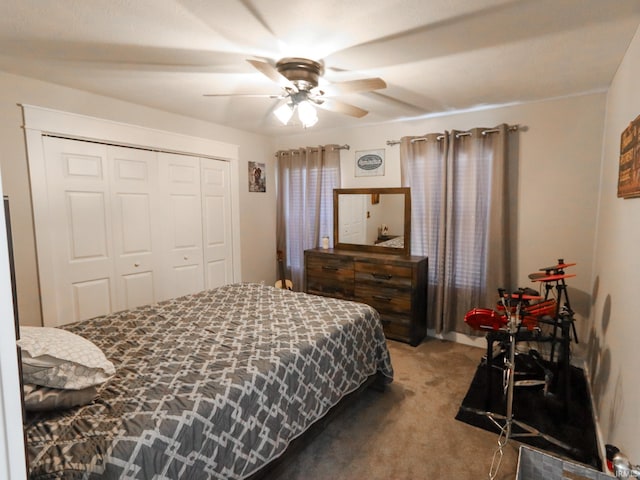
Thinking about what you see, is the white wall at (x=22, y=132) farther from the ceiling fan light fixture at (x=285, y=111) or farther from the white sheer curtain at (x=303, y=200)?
the ceiling fan light fixture at (x=285, y=111)

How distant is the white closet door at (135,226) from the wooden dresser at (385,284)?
176 cm

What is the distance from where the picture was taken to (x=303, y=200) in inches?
176

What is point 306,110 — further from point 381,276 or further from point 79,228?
point 79,228

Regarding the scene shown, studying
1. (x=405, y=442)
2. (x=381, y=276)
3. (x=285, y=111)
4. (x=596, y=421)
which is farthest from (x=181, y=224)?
(x=596, y=421)

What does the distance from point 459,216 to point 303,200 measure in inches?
76.7

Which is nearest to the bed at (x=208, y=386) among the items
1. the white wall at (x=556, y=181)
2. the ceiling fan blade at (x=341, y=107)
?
the ceiling fan blade at (x=341, y=107)

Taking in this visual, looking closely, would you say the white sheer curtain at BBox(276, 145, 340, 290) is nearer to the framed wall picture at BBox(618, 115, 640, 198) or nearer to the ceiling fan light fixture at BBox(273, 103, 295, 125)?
the ceiling fan light fixture at BBox(273, 103, 295, 125)

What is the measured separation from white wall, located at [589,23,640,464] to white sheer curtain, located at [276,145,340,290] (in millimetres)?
2596

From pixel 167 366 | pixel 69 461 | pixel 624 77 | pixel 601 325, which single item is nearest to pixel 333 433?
pixel 167 366

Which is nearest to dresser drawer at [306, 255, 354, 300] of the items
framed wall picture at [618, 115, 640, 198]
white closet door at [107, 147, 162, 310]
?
white closet door at [107, 147, 162, 310]

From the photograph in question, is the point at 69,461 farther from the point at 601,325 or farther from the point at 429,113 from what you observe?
the point at 429,113

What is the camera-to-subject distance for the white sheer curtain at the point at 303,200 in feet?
13.9

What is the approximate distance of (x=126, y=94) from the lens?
288cm

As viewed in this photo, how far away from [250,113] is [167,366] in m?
2.55
